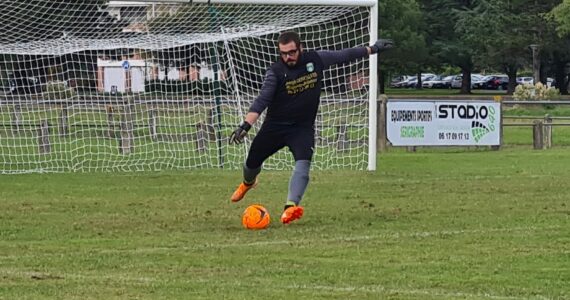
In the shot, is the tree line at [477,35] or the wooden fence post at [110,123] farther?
the tree line at [477,35]

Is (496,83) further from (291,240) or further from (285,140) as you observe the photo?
(291,240)

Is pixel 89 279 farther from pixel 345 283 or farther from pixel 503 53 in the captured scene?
pixel 503 53

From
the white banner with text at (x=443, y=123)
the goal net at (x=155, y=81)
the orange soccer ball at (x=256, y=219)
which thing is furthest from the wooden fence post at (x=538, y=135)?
the orange soccer ball at (x=256, y=219)

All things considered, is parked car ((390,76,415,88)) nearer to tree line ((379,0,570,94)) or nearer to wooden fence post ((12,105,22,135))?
tree line ((379,0,570,94))

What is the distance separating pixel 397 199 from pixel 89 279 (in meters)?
6.73

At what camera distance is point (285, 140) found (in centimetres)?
1219

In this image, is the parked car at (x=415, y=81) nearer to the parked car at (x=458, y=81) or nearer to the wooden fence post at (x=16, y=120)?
the parked car at (x=458, y=81)

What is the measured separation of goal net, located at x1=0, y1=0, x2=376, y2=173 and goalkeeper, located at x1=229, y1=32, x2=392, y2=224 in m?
6.27

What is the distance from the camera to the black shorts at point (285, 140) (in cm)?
1205

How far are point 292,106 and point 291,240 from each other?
5.67ft

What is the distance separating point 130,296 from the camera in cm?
792

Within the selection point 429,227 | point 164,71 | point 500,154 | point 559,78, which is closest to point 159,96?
point 164,71

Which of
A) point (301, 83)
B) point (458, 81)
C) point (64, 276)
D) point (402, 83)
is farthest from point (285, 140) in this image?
point (402, 83)

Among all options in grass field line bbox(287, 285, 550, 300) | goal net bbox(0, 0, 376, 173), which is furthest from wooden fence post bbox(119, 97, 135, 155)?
grass field line bbox(287, 285, 550, 300)
